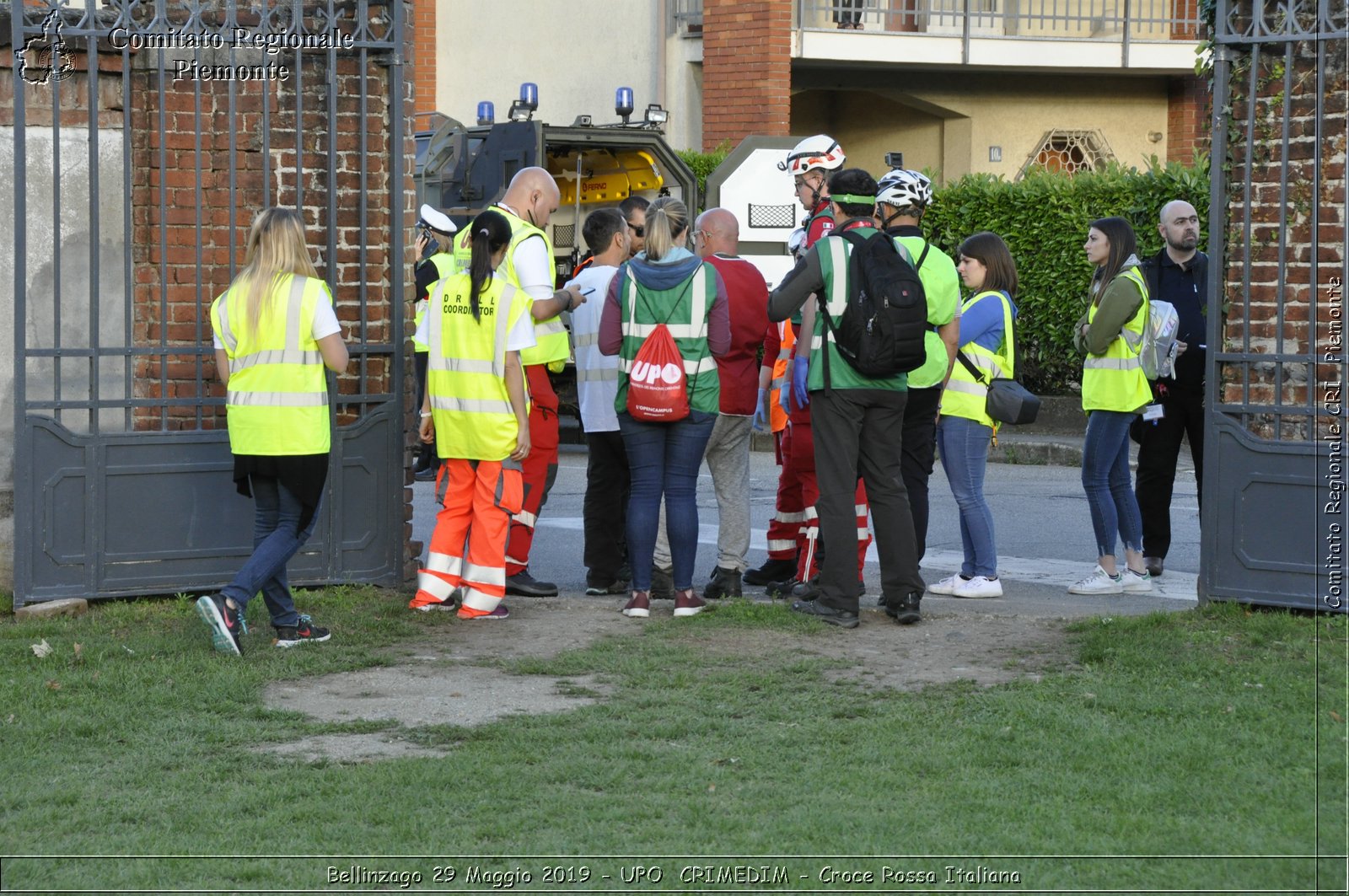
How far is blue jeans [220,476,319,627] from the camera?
6734 millimetres

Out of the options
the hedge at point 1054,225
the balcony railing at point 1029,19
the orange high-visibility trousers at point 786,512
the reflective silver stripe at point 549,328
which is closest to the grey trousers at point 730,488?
the orange high-visibility trousers at point 786,512

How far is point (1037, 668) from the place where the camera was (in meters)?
6.53

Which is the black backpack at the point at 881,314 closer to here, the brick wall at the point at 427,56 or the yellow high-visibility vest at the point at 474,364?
the yellow high-visibility vest at the point at 474,364

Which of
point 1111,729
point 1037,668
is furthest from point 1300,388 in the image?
point 1111,729

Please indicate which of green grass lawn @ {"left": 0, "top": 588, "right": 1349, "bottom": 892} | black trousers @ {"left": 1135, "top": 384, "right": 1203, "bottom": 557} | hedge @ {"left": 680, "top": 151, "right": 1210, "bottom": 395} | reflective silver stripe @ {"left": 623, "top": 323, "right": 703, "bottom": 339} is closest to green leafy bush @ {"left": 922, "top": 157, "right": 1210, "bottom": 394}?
hedge @ {"left": 680, "top": 151, "right": 1210, "bottom": 395}

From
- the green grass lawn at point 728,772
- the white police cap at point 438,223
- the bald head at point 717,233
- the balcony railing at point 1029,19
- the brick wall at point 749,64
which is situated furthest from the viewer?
the balcony railing at point 1029,19

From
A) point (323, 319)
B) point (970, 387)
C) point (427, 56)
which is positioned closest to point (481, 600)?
point (323, 319)

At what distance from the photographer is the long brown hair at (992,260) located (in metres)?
8.33

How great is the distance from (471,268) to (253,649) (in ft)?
6.02

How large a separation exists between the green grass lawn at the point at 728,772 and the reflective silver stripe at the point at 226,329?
1219 millimetres

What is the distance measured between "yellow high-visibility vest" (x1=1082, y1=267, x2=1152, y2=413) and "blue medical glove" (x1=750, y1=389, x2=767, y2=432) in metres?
1.66

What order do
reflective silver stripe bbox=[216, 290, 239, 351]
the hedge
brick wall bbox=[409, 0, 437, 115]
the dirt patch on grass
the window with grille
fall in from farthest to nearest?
1. the window with grille
2. brick wall bbox=[409, 0, 437, 115]
3. the hedge
4. reflective silver stripe bbox=[216, 290, 239, 351]
5. the dirt patch on grass

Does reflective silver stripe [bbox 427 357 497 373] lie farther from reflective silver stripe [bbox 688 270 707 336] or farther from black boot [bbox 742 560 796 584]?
black boot [bbox 742 560 796 584]

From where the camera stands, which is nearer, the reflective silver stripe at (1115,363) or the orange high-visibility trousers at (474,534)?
the orange high-visibility trousers at (474,534)
